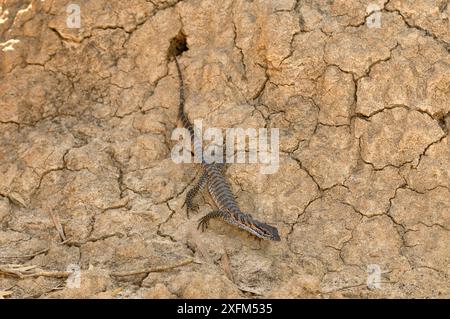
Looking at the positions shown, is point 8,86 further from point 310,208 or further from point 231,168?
point 310,208

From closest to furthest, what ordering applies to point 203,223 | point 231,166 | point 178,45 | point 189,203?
point 203,223 < point 189,203 < point 231,166 < point 178,45

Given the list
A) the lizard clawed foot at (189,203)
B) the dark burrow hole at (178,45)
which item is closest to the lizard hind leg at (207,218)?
the lizard clawed foot at (189,203)

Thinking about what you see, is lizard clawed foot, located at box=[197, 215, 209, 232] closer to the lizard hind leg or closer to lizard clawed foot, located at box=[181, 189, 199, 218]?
the lizard hind leg

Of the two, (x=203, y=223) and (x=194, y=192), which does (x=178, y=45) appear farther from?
(x=203, y=223)

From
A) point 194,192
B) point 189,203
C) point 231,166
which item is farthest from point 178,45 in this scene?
point 189,203

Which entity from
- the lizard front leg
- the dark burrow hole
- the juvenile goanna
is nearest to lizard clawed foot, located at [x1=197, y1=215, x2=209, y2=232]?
the juvenile goanna

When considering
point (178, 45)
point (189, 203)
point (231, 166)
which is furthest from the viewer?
point (178, 45)

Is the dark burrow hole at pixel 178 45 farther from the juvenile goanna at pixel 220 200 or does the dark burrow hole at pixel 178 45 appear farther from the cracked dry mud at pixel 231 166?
the juvenile goanna at pixel 220 200
